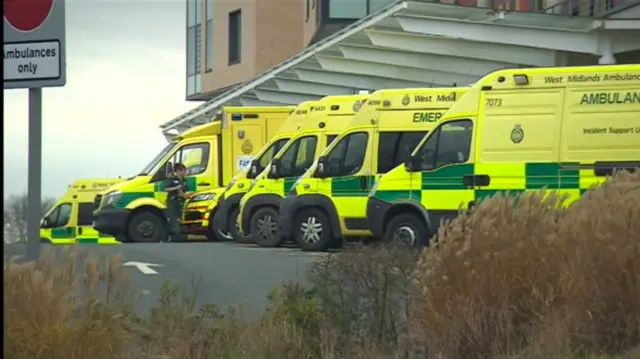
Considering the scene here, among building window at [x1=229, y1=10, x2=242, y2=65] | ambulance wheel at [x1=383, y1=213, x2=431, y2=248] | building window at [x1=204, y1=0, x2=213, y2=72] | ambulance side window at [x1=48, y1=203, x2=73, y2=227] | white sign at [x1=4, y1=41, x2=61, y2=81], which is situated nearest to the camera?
white sign at [x1=4, y1=41, x2=61, y2=81]

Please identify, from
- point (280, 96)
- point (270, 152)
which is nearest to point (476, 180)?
point (270, 152)

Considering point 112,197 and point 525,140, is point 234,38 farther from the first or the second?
point 525,140

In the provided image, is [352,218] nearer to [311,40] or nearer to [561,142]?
[561,142]

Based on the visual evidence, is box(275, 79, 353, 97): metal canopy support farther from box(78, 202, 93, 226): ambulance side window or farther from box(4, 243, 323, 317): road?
box(4, 243, 323, 317): road

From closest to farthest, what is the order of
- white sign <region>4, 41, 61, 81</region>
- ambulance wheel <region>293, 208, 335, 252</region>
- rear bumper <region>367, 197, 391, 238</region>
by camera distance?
white sign <region>4, 41, 61, 81</region>
rear bumper <region>367, 197, 391, 238</region>
ambulance wheel <region>293, 208, 335, 252</region>

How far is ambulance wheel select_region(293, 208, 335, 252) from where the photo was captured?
57.4 ft

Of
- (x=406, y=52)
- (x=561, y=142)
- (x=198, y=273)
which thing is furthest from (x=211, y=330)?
(x=406, y=52)

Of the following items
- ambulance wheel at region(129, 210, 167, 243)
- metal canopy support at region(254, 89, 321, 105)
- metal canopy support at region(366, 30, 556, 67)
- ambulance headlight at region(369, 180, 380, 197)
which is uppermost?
metal canopy support at region(366, 30, 556, 67)

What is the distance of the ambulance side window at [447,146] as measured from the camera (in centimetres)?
1507

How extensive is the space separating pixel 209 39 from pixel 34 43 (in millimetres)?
38474

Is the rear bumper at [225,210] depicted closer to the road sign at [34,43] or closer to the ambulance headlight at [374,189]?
the ambulance headlight at [374,189]

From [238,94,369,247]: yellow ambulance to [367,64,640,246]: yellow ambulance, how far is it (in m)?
3.84

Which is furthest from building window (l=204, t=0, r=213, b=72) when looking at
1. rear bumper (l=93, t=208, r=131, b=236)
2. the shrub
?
the shrub

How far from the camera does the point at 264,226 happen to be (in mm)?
19094
